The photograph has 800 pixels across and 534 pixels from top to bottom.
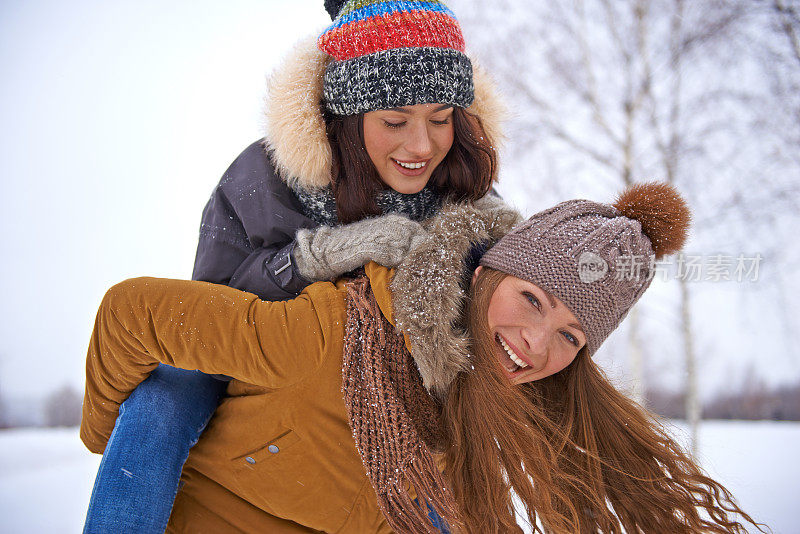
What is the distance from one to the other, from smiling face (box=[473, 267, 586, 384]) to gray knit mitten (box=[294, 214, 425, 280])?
0.93 feet

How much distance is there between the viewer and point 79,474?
13.1ft

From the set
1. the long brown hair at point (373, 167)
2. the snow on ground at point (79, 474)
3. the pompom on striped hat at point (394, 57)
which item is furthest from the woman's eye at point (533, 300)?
the snow on ground at point (79, 474)

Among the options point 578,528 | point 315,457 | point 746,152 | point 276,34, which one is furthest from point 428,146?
point 276,34

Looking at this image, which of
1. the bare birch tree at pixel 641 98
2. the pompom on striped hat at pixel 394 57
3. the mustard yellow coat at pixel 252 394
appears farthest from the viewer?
the bare birch tree at pixel 641 98

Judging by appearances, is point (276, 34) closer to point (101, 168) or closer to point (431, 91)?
point (101, 168)

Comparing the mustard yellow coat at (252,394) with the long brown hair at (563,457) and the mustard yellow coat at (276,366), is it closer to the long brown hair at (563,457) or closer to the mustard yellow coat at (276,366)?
the mustard yellow coat at (276,366)

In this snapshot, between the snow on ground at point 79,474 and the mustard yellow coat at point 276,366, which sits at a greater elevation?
the mustard yellow coat at point 276,366

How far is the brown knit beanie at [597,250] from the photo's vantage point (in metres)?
1.55

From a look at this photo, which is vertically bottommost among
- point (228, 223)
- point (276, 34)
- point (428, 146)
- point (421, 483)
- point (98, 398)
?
point (421, 483)

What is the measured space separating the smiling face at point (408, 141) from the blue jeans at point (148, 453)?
897mm

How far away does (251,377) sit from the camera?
152 cm

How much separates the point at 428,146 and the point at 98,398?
1.21 m

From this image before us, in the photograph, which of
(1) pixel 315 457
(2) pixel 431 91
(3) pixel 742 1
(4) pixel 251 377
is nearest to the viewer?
(4) pixel 251 377

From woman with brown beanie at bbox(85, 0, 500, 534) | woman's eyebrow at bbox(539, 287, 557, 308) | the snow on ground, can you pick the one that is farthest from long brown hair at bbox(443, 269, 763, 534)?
the snow on ground
